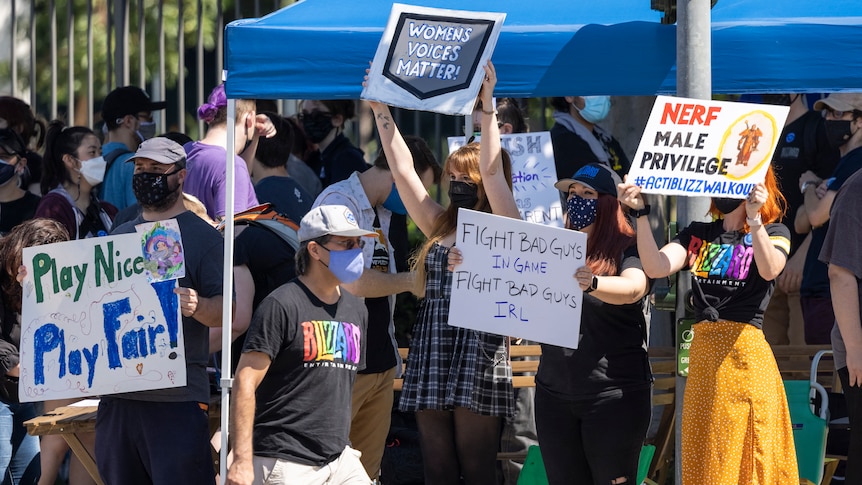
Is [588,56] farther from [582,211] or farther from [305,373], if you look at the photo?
Answer: [305,373]

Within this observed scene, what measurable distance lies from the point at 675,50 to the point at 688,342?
1195mm

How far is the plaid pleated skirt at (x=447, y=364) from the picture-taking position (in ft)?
17.5

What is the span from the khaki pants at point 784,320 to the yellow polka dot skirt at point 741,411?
2627 mm

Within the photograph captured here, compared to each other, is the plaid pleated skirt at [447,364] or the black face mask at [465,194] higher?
the black face mask at [465,194]

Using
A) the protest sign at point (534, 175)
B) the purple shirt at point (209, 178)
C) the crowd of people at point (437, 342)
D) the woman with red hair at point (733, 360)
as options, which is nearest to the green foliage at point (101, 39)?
the purple shirt at point (209, 178)

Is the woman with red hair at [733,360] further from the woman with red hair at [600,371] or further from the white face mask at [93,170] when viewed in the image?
the white face mask at [93,170]

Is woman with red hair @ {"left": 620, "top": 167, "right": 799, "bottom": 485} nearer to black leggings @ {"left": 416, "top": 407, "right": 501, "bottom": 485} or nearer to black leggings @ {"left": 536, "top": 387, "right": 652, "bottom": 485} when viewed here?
black leggings @ {"left": 536, "top": 387, "right": 652, "bottom": 485}

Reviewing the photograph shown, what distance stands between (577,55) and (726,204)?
33.9 inches

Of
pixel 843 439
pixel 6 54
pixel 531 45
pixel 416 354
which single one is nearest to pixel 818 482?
pixel 843 439

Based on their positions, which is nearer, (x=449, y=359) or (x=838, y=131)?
(x=449, y=359)

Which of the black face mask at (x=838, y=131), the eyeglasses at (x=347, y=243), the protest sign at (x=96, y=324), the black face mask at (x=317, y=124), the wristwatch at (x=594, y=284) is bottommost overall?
the protest sign at (x=96, y=324)

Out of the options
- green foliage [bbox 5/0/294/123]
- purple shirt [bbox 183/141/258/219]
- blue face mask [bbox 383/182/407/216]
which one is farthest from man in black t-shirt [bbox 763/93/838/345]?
green foliage [bbox 5/0/294/123]

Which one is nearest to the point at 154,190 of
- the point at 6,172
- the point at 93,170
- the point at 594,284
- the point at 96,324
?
the point at 96,324

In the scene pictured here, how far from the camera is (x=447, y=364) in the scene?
215 inches
